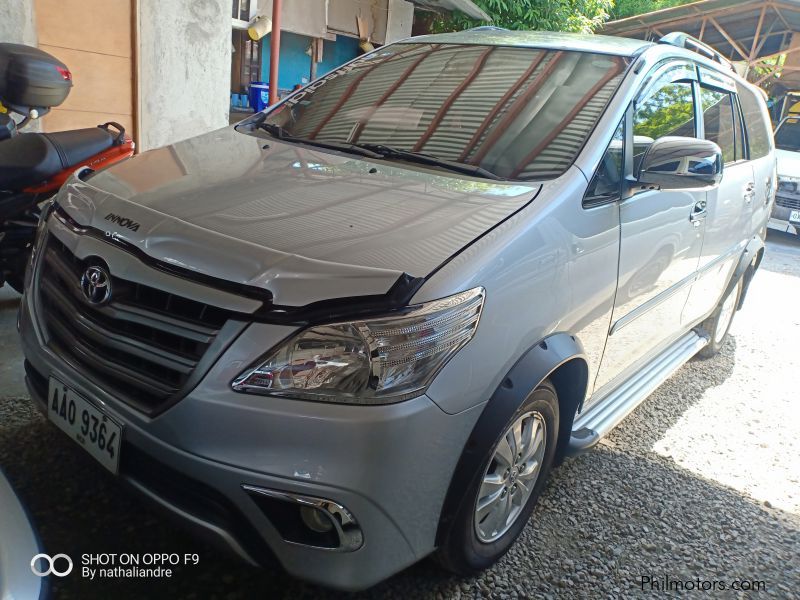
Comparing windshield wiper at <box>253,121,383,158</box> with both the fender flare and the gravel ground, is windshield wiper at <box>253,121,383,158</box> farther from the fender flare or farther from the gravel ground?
the gravel ground

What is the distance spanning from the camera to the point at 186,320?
169 centimetres

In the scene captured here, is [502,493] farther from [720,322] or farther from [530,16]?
[530,16]

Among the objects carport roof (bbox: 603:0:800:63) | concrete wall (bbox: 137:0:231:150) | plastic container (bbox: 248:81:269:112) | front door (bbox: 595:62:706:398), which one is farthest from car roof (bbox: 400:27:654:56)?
carport roof (bbox: 603:0:800:63)

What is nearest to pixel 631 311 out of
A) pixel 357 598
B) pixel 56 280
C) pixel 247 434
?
pixel 357 598

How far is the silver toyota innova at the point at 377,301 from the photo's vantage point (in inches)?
63.4

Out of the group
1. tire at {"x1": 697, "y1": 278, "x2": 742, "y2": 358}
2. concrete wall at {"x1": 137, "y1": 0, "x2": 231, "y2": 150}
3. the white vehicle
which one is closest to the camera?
tire at {"x1": 697, "y1": 278, "x2": 742, "y2": 358}

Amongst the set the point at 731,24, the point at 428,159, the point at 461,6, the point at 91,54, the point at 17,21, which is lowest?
the point at 91,54

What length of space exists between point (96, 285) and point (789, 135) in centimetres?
1240

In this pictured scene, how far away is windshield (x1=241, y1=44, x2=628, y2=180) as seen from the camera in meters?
2.39

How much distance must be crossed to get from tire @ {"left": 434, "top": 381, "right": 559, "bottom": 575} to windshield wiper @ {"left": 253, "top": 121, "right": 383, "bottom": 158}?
1111 millimetres

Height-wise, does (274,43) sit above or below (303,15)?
below

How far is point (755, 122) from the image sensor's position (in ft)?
14.2

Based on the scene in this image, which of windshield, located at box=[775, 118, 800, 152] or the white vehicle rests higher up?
windshield, located at box=[775, 118, 800, 152]

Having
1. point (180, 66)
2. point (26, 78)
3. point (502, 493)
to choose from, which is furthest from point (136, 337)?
point (180, 66)
